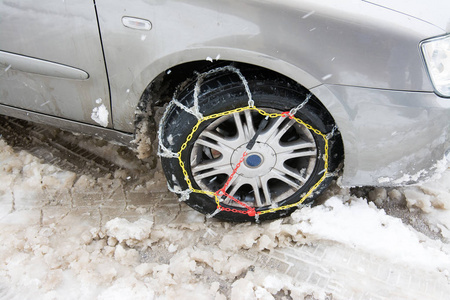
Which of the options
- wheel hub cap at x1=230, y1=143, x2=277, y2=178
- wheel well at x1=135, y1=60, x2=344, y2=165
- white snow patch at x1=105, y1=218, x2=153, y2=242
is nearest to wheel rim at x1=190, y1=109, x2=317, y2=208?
wheel hub cap at x1=230, y1=143, x2=277, y2=178

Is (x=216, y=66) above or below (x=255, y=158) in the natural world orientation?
above

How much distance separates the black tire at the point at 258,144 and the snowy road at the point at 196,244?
13 cm

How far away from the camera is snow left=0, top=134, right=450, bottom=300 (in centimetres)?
206

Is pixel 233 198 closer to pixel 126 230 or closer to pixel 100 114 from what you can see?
pixel 126 230

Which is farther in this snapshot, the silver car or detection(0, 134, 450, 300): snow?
detection(0, 134, 450, 300): snow

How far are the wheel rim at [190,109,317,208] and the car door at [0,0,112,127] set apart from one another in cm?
61

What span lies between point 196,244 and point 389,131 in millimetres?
1260

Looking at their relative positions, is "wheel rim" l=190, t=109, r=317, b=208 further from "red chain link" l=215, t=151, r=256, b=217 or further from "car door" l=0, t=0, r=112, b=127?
"car door" l=0, t=0, r=112, b=127

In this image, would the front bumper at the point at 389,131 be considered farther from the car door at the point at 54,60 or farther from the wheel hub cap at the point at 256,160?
the car door at the point at 54,60

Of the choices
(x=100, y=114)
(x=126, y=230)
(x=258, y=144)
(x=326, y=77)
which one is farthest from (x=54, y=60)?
(x=326, y=77)

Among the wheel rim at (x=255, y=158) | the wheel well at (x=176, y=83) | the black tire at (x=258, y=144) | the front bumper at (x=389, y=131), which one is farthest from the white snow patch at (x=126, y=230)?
the front bumper at (x=389, y=131)

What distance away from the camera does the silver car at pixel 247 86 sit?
1777 millimetres

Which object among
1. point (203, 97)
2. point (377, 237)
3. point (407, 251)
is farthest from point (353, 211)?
point (203, 97)

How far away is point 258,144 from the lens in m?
2.13
